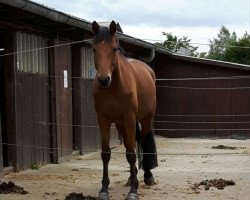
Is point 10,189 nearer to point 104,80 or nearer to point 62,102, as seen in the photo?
point 104,80

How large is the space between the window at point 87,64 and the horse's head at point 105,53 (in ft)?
20.1

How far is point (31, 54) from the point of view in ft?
31.5

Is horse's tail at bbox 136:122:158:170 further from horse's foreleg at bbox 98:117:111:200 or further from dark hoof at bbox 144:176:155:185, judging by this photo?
horse's foreleg at bbox 98:117:111:200

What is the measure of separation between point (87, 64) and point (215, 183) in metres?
5.89

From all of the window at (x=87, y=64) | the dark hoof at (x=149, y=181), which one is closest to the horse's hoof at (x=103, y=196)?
the dark hoof at (x=149, y=181)

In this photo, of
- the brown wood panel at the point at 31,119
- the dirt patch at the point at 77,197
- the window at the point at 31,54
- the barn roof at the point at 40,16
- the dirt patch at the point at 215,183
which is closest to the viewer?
the dirt patch at the point at 77,197

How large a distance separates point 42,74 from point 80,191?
354 centimetres

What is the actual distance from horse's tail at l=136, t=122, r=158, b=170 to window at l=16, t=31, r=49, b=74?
2.33 meters

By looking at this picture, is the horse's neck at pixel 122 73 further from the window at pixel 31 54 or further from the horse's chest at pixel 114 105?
the window at pixel 31 54

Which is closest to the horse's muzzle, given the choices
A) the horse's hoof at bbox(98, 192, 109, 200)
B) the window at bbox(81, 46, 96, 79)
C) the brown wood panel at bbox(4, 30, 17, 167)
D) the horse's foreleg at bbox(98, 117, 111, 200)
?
the horse's foreleg at bbox(98, 117, 111, 200)

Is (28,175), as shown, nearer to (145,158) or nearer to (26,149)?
(26,149)

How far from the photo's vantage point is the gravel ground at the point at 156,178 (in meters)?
6.81

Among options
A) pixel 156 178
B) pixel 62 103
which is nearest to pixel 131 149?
pixel 156 178

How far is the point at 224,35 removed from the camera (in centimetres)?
6350
